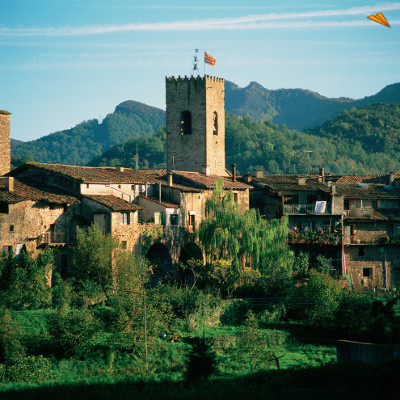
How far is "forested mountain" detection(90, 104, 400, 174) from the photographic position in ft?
365

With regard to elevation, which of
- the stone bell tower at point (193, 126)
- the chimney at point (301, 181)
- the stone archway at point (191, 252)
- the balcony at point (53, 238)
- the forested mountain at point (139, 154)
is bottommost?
the stone archway at point (191, 252)

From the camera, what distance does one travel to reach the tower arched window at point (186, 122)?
2362 inches

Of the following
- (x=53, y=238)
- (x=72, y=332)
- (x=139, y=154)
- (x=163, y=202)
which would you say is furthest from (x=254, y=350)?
(x=139, y=154)

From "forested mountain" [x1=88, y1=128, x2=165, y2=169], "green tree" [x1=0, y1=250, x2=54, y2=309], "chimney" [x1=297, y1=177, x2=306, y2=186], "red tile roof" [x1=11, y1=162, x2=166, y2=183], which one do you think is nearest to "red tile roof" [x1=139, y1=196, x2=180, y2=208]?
"red tile roof" [x1=11, y1=162, x2=166, y2=183]

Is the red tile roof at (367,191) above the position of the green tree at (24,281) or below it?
above

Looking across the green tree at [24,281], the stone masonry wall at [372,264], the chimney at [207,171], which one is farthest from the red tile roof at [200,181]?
the green tree at [24,281]

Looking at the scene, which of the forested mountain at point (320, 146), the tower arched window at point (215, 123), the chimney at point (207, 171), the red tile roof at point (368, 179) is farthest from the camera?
the forested mountain at point (320, 146)

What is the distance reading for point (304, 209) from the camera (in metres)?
51.9

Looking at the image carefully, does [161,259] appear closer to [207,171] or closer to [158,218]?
[158,218]

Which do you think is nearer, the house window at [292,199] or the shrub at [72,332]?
the shrub at [72,332]

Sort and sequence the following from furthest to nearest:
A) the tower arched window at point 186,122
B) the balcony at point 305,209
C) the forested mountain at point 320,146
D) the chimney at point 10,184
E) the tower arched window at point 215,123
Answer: the forested mountain at point 320,146 < the tower arched window at point 215,123 < the tower arched window at point 186,122 < the balcony at point 305,209 < the chimney at point 10,184

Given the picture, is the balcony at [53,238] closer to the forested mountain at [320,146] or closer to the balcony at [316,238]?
the balcony at [316,238]

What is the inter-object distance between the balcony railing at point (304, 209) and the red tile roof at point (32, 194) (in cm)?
1535

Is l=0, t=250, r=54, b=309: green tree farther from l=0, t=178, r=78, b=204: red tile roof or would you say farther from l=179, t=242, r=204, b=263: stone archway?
l=179, t=242, r=204, b=263: stone archway
